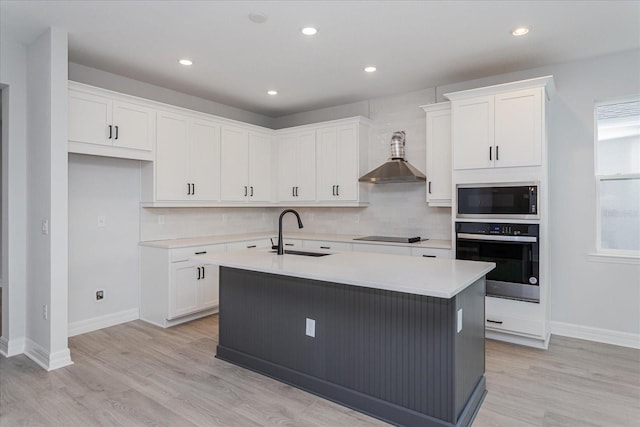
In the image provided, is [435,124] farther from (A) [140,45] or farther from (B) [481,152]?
(A) [140,45]

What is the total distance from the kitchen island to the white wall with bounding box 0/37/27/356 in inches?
69.6

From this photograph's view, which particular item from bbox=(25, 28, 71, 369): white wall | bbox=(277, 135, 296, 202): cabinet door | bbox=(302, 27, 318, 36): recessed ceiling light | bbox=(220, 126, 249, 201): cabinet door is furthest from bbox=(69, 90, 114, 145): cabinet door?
bbox=(277, 135, 296, 202): cabinet door

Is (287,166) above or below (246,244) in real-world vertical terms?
above

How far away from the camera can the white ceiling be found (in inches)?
105

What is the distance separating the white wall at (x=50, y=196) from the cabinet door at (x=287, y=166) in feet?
9.34

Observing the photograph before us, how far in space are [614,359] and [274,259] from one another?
2990 mm

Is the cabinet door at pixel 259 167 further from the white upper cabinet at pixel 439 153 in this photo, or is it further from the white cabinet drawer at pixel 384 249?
the white upper cabinet at pixel 439 153

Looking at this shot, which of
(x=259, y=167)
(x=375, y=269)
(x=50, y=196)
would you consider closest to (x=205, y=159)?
(x=259, y=167)

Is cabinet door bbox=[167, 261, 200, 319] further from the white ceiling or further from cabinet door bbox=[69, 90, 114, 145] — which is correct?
the white ceiling

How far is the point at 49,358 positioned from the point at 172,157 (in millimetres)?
2236

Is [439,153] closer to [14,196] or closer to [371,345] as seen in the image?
[371,345]

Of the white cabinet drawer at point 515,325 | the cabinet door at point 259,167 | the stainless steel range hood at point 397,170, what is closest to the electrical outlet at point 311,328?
the white cabinet drawer at point 515,325

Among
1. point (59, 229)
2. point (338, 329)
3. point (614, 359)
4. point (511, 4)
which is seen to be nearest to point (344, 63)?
point (511, 4)

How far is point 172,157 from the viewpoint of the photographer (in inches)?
166
